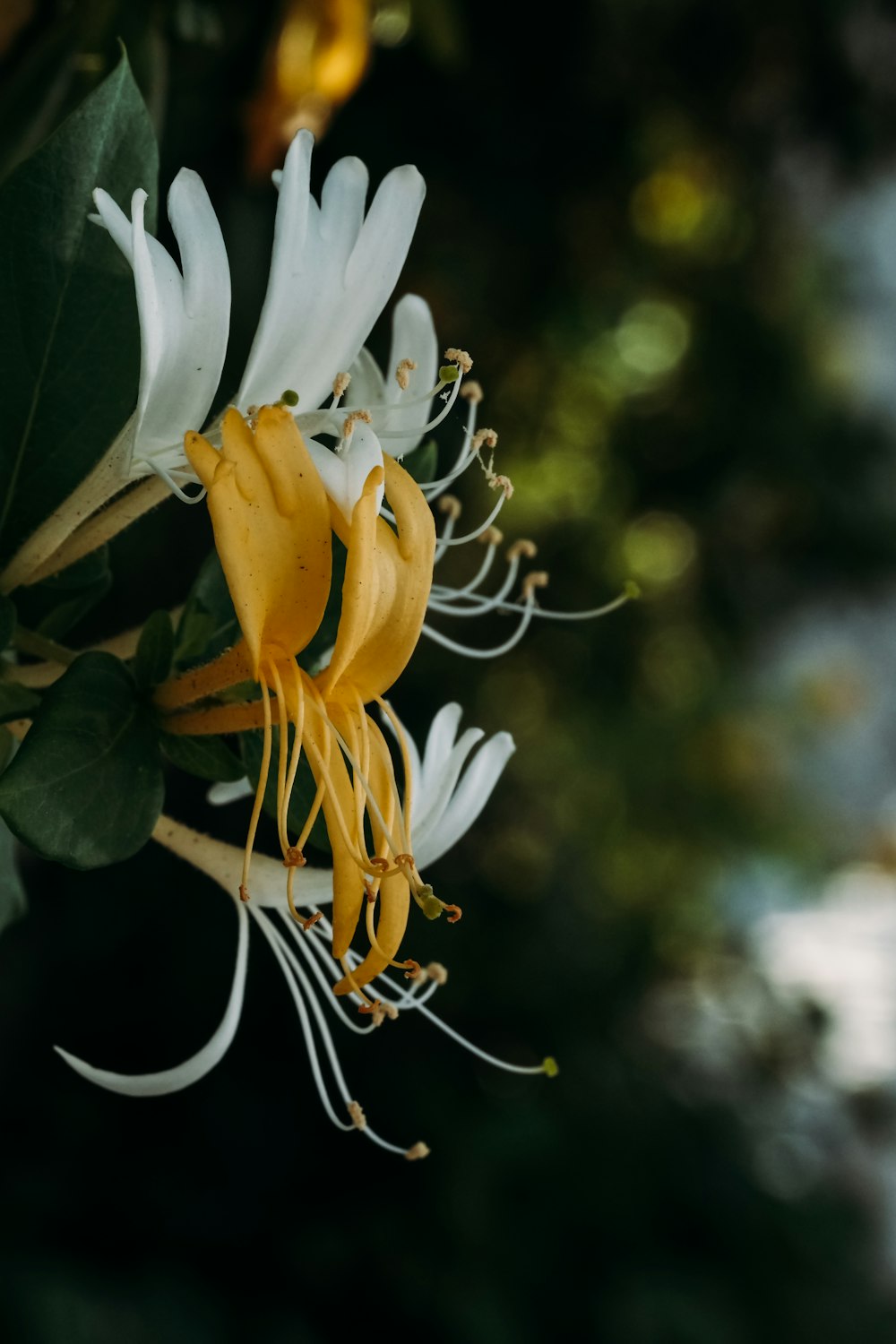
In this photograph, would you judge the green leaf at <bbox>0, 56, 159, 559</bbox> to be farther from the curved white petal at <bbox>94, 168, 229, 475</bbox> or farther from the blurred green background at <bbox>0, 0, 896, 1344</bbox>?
the blurred green background at <bbox>0, 0, 896, 1344</bbox>

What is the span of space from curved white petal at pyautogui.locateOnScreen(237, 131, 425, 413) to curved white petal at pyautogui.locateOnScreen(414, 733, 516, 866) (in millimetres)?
109

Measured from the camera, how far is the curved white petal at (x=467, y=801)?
0.32 m

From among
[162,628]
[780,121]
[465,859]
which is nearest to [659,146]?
[780,121]

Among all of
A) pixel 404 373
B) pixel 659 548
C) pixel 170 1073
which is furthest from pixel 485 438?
pixel 659 548

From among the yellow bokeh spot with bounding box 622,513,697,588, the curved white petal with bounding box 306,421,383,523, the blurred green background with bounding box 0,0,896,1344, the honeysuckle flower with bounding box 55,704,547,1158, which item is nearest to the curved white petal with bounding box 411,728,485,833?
the honeysuckle flower with bounding box 55,704,547,1158

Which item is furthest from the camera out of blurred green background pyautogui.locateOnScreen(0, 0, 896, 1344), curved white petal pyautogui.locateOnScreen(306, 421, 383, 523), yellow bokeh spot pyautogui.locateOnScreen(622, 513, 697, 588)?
yellow bokeh spot pyautogui.locateOnScreen(622, 513, 697, 588)

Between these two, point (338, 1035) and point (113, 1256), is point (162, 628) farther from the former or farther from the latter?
point (113, 1256)

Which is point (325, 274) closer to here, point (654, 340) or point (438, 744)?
point (438, 744)

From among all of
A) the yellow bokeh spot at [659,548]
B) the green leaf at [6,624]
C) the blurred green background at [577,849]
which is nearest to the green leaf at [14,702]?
the green leaf at [6,624]

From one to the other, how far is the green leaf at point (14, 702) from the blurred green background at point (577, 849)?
524 mm

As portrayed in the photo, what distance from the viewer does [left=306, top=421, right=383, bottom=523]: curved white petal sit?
0.22m

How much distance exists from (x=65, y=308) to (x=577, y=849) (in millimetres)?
1503

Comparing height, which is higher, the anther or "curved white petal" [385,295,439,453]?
"curved white petal" [385,295,439,453]

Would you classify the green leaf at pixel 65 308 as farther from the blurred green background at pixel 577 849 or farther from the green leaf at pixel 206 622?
the blurred green background at pixel 577 849
